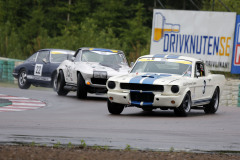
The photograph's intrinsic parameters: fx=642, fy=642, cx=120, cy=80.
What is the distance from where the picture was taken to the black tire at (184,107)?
1391 centimetres

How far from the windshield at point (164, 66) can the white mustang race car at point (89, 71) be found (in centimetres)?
302

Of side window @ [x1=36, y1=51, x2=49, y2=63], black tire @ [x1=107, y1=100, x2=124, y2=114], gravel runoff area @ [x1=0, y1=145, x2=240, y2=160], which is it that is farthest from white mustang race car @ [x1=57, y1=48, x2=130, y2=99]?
gravel runoff area @ [x1=0, y1=145, x2=240, y2=160]

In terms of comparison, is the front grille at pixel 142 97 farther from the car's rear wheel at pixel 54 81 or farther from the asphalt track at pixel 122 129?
the car's rear wheel at pixel 54 81

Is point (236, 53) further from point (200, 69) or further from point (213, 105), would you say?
point (200, 69)

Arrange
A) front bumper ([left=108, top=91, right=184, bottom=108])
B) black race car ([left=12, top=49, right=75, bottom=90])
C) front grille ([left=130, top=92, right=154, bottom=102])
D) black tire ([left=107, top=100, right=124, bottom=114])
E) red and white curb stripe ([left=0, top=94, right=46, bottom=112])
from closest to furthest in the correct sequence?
front bumper ([left=108, top=91, right=184, bottom=108]), front grille ([left=130, top=92, right=154, bottom=102]), black tire ([left=107, top=100, right=124, bottom=114]), red and white curb stripe ([left=0, top=94, right=46, bottom=112]), black race car ([left=12, top=49, right=75, bottom=90])

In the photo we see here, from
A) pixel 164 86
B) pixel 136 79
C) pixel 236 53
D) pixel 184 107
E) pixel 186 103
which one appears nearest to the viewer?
pixel 164 86

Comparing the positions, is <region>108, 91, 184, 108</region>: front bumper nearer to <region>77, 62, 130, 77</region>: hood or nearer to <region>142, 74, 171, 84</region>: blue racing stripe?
<region>142, 74, 171, 84</region>: blue racing stripe

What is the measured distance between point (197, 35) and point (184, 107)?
13.2m

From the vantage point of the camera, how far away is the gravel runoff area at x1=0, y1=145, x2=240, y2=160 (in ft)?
24.5

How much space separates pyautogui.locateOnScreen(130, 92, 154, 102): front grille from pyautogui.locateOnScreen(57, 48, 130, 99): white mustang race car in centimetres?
438

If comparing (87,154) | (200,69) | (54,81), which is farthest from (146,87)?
(54,81)

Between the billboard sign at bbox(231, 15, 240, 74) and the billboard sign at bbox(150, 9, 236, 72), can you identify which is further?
the billboard sign at bbox(150, 9, 236, 72)

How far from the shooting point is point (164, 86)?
13.5m

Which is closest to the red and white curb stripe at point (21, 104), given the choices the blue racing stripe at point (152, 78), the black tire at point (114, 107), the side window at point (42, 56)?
the black tire at point (114, 107)
